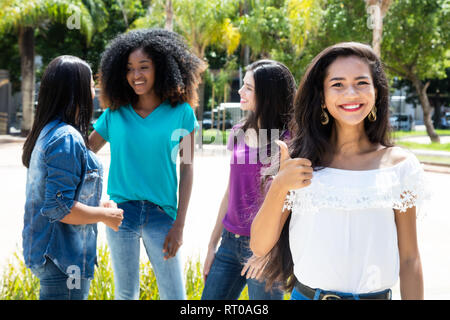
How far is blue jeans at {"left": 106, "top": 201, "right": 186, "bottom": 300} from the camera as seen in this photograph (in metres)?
2.64

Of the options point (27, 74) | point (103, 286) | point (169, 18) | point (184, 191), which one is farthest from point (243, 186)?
point (27, 74)

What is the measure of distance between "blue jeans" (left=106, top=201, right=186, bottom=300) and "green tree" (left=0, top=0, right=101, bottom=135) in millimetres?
16095

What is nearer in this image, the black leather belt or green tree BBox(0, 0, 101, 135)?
the black leather belt

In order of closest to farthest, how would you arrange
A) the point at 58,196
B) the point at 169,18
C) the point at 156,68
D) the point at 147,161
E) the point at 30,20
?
1. the point at 58,196
2. the point at 147,161
3. the point at 156,68
4. the point at 169,18
5. the point at 30,20

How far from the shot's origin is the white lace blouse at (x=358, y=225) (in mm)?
1706

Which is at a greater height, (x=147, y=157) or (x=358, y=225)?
(x=147, y=157)

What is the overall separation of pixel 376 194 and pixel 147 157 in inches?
51.8

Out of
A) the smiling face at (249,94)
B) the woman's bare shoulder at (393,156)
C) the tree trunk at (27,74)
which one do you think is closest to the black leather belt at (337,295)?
the woman's bare shoulder at (393,156)

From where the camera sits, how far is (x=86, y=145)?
7.88ft

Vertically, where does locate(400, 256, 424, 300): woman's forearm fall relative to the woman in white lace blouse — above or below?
below

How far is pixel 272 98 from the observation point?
264cm

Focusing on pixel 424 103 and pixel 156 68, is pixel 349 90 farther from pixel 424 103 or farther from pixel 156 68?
pixel 424 103

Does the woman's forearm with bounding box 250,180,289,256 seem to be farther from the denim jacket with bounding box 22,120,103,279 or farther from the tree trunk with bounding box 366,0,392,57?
the tree trunk with bounding box 366,0,392,57

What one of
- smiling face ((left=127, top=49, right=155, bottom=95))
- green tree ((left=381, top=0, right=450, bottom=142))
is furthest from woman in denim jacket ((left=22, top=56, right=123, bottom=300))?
green tree ((left=381, top=0, right=450, bottom=142))
